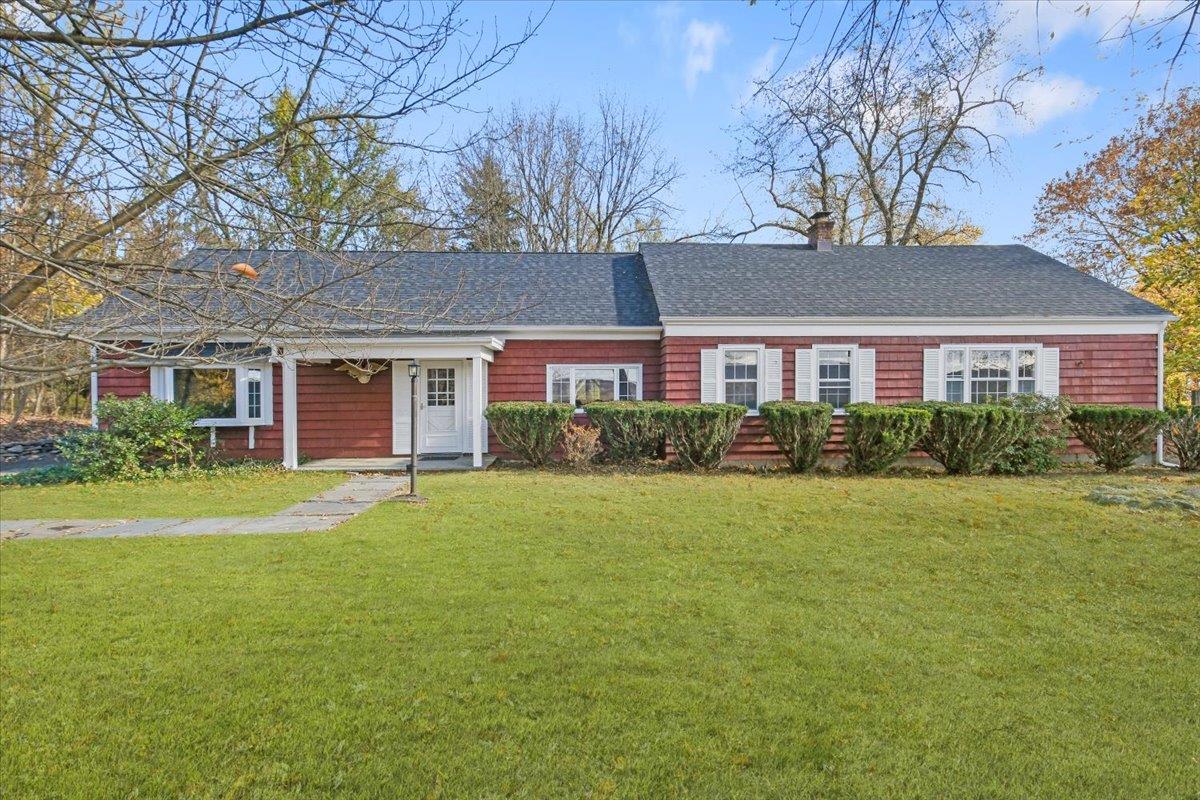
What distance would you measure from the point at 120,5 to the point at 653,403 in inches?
391

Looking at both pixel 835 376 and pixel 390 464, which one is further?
pixel 835 376

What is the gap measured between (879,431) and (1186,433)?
5993 millimetres

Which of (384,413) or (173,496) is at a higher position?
(384,413)

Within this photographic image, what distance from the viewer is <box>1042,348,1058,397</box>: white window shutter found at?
1299 centimetres

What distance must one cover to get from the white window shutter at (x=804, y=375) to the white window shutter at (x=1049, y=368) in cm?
467

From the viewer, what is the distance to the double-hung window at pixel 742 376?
42.2 feet

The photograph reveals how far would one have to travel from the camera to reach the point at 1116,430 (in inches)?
457

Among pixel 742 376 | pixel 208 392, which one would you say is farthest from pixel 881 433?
pixel 208 392

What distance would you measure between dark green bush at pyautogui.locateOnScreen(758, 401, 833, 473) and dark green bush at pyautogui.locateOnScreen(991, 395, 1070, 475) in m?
3.12

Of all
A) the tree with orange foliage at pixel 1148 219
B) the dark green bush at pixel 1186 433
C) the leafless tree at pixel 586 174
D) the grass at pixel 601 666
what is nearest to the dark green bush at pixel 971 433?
the dark green bush at pixel 1186 433

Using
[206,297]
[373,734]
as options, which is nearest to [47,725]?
[373,734]

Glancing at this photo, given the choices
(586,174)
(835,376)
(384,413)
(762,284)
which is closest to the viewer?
(835,376)

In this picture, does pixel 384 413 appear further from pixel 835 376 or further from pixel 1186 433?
pixel 1186 433

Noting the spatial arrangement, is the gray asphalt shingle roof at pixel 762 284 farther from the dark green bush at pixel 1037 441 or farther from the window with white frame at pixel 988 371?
the dark green bush at pixel 1037 441
